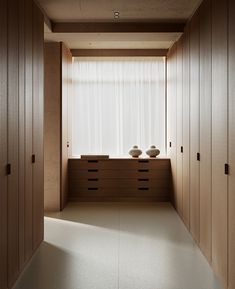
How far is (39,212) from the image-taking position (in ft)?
13.0

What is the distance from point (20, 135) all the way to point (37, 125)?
0.70 meters

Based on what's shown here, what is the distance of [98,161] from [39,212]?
2628 millimetres

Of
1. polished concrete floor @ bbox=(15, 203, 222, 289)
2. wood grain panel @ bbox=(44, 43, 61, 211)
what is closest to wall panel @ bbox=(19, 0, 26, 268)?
polished concrete floor @ bbox=(15, 203, 222, 289)

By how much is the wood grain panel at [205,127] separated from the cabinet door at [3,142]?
1.94 meters

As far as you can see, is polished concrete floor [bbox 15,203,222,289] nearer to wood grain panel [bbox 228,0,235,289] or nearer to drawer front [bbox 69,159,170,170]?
wood grain panel [bbox 228,0,235,289]

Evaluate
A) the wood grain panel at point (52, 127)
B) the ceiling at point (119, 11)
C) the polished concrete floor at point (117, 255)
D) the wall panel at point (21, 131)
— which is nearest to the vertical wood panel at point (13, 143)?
the wall panel at point (21, 131)

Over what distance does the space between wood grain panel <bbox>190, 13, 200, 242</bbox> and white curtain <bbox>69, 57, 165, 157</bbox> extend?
99.4 inches

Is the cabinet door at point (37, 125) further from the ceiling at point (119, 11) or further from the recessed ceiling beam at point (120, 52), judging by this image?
the recessed ceiling beam at point (120, 52)

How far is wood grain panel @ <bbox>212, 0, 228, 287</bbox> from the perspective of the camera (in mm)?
2920

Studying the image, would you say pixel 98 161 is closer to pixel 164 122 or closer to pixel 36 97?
pixel 164 122

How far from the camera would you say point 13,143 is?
294 centimetres

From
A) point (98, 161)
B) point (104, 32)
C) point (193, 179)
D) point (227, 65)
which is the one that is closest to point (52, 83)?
point (104, 32)

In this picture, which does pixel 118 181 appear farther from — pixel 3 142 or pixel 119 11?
pixel 3 142

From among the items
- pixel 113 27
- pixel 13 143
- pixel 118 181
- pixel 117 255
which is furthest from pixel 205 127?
pixel 118 181
